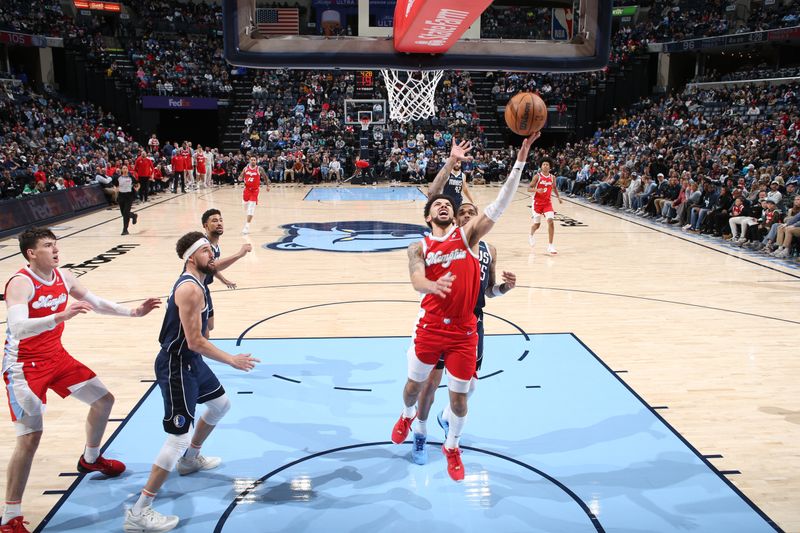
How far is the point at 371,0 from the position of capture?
299 inches

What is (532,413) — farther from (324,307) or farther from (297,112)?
(297,112)

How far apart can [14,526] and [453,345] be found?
2746 millimetres

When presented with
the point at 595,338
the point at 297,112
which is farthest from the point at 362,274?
the point at 297,112

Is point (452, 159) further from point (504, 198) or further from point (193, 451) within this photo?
point (193, 451)

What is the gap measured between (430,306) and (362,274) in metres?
6.32

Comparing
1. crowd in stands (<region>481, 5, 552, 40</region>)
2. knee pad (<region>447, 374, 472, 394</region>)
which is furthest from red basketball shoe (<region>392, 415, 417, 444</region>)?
crowd in stands (<region>481, 5, 552, 40</region>)

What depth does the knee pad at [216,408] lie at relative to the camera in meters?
4.18

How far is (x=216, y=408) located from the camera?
4.22 m

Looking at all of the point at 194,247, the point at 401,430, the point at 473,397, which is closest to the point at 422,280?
the point at 401,430

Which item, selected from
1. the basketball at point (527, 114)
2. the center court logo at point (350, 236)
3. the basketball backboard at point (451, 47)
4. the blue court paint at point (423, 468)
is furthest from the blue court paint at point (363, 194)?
the basketball at point (527, 114)

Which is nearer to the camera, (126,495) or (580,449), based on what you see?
(126,495)

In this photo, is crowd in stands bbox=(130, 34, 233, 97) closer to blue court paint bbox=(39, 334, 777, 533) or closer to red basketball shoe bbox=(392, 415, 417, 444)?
blue court paint bbox=(39, 334, 777, 533)

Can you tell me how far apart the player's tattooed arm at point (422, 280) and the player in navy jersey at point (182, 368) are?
1078mm

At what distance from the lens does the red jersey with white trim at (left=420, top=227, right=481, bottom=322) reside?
4.11 meters
